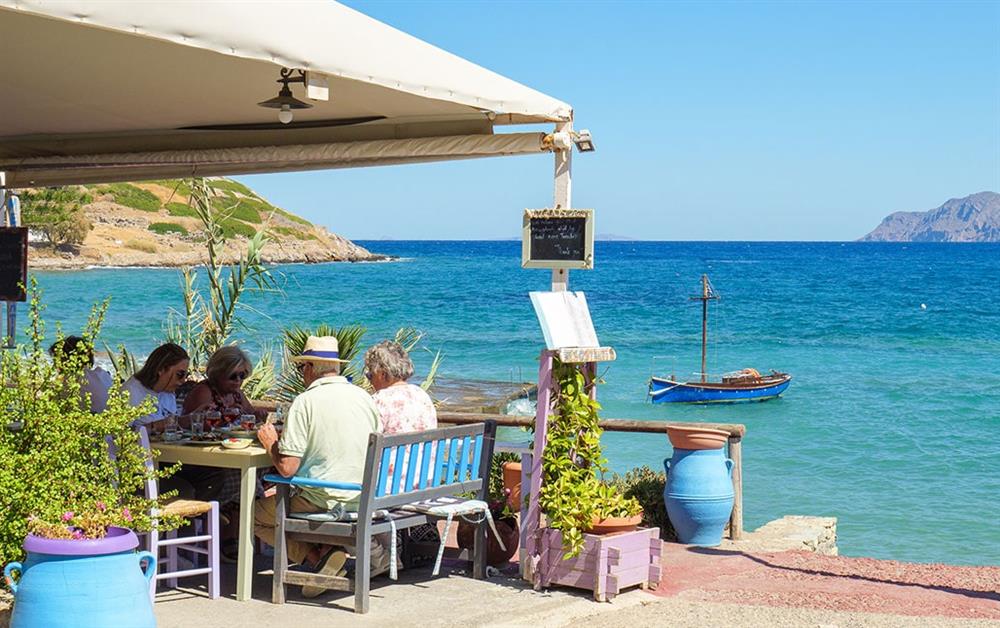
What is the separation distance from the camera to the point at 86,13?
3617 mm

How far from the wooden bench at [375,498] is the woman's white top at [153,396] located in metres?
0.79

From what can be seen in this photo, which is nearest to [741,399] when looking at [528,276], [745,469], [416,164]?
[745,469]

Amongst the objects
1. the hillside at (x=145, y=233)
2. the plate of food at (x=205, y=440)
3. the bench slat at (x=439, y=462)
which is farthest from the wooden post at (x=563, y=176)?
the hillside at (x=145, y=233)

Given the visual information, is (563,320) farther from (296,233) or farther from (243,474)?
(296,233)

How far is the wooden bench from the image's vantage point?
472cm

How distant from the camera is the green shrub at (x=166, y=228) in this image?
76.4 meters

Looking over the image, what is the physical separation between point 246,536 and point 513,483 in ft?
4.40

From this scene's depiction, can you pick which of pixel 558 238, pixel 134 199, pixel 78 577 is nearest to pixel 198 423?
pixel 78 577

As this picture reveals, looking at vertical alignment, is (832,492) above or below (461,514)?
below

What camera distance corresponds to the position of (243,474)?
4.93 metres

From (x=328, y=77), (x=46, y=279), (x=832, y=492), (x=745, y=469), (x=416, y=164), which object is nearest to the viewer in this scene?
(x=328, y=77)

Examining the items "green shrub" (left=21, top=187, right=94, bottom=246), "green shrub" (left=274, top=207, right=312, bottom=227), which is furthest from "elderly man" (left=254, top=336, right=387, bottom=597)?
"green shrub" (left=274, top=207, right=312, bottom=227)

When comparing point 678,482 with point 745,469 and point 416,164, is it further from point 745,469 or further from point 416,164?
point 745,469

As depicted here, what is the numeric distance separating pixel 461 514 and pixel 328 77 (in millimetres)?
1940
